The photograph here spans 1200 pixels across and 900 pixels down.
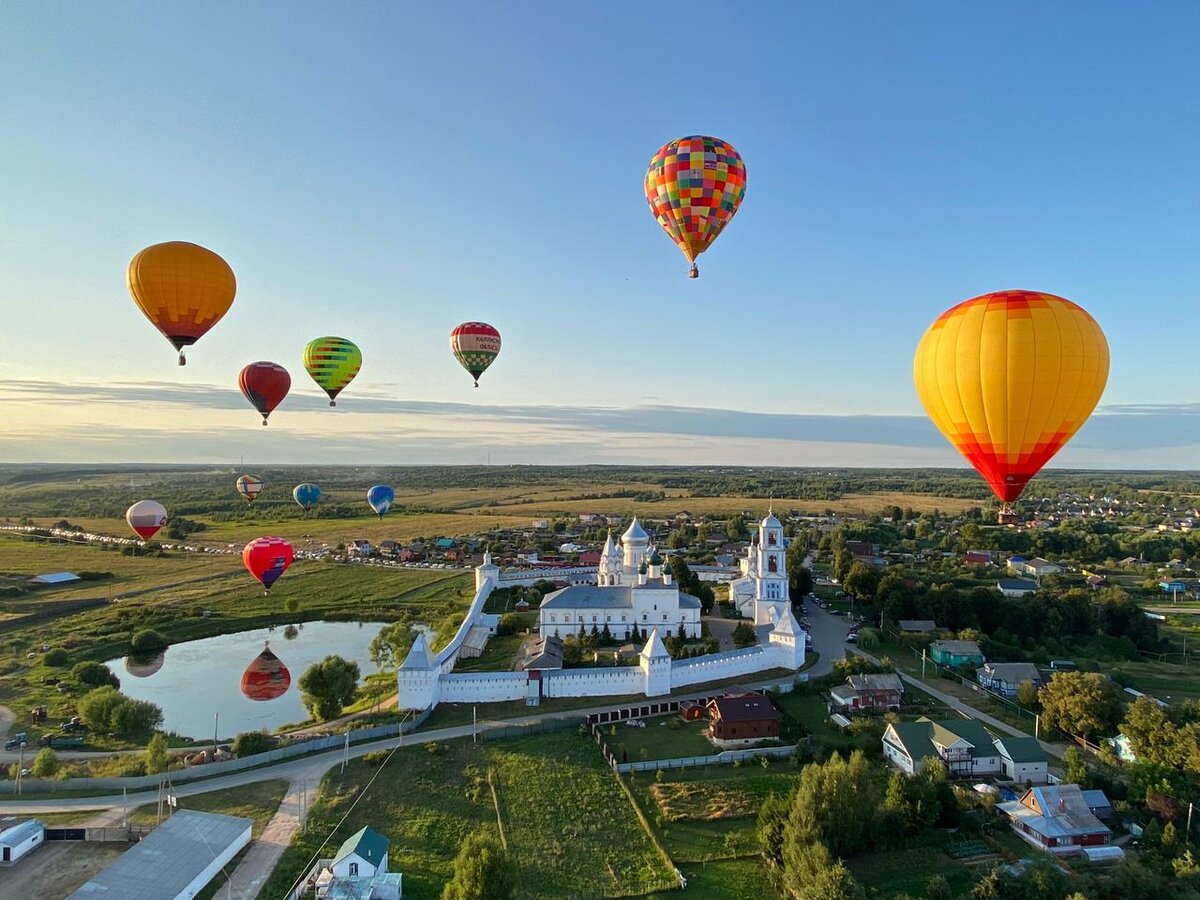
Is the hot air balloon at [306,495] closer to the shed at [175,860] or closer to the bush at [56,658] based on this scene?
the bush at [56,658]

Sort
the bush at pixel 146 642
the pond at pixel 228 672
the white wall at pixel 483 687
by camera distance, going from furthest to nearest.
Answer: the bush at pixel 146 642 → the pond at pixel 228 672 → the white wall at pixel 483 687

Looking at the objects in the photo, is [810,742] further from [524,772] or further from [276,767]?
[276,767]

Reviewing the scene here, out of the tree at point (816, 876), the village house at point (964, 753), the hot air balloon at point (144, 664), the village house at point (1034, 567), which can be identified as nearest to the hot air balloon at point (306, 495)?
the hot air balloon at point (144, 664)

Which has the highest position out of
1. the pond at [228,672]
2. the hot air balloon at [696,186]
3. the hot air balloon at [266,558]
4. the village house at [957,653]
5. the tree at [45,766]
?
the hot air balloon at [696,186]

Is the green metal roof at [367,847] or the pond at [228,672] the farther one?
the pond at [228,672]

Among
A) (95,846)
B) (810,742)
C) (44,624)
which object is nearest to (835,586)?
(810,742)

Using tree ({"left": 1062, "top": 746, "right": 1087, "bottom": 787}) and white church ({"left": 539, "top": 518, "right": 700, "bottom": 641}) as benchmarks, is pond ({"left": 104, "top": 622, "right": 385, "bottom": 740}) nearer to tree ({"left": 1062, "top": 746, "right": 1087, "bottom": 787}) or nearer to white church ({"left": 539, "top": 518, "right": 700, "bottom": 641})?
white church ({"left": 539, "top": 518, "right": 700, "bottom": 641})
